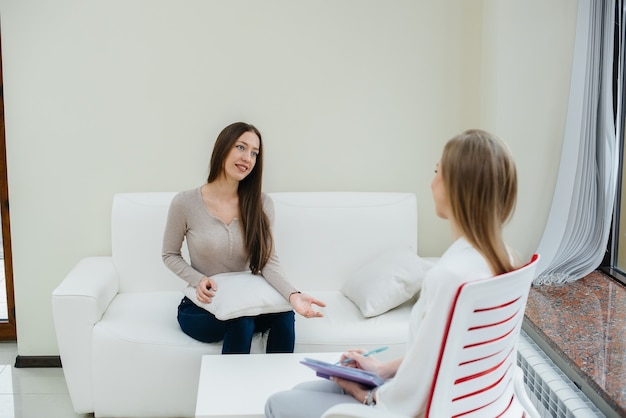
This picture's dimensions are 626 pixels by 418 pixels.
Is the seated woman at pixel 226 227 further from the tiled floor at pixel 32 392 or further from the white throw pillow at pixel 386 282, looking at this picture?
the tiled floor at pixel 32 392

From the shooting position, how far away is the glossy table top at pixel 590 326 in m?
2.01

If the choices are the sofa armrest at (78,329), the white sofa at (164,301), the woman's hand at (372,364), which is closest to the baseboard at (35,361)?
the white sofa at (164,301)

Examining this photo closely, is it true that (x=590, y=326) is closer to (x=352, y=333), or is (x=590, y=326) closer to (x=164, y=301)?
(x=352, y=333)

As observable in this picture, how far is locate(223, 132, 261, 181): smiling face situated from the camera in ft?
9.10

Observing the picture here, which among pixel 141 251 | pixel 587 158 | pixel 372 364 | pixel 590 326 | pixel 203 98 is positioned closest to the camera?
pixel 372 364

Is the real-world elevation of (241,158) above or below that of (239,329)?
above

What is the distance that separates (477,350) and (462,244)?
0.24m

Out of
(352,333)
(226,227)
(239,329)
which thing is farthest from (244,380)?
(226,227)

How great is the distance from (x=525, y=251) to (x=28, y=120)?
8.55ft

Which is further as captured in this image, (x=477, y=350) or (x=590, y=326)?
(x=590, y=326)

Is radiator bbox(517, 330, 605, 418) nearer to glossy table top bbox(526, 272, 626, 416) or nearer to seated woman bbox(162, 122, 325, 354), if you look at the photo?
glossy table top bbox(526, 272, 626, 416)

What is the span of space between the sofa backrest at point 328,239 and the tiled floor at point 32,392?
46.8 inches

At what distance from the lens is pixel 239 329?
2564 millimetres

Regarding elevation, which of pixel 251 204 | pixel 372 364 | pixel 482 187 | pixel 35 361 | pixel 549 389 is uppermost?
pixel 482 187
